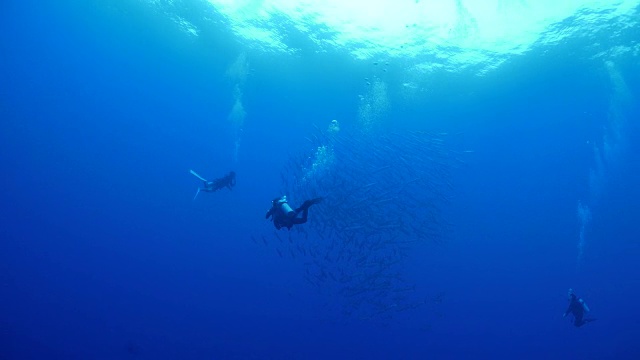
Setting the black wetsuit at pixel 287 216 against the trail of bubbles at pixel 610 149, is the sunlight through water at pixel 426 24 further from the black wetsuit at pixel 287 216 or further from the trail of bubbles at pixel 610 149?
the black wetsuit at pixel 287 216

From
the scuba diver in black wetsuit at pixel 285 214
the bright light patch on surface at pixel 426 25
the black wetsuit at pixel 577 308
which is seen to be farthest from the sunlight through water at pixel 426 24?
the scuba diver in black wetsuit at pixel 285 214

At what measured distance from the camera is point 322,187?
16.2 metres

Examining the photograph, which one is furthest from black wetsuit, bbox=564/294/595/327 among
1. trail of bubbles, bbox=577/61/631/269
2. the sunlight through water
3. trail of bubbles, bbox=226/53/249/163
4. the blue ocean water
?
trail of bubbles, bbox=226/53/249/163

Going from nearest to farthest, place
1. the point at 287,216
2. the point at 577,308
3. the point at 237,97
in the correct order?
the point at 287,216 < the point at 577,308 < the point at 237,97

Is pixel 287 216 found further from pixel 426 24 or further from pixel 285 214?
pixel 426 24

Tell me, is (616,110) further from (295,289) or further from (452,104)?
(295,289)

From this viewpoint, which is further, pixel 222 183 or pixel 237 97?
pixel 237 97

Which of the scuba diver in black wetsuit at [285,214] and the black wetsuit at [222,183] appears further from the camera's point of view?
the black wetsuit at [222,183]

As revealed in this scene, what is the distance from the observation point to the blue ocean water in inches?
853

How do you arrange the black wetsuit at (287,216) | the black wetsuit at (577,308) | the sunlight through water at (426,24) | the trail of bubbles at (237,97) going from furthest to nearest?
the trail of bubbles at (237,97)
the sunlight through water at (426,24)
the black wetsuit at (577,308)
the black wetsuit at (287,216)

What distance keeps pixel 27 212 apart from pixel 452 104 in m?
37.2

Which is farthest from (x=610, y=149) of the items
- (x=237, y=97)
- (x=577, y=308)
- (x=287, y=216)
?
(x=287, y=216)

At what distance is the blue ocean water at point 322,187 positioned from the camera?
71.1 ft

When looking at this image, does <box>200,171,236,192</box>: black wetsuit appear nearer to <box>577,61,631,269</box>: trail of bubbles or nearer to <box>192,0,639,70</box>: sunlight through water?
<box>192,0,639,70</box>: sunlight through water
